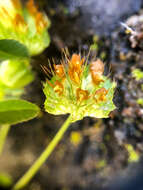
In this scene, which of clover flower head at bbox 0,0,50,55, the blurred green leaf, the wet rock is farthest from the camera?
the blurred green leaf

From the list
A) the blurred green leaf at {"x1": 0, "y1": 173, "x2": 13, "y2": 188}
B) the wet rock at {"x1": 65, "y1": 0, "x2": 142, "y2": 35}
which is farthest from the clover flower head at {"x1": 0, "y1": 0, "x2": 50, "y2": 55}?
the blurred green leaf at {"x1": 0, "y1": 173, "x2": 13, "y2": 188}

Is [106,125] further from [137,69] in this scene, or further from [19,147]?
[19,147]

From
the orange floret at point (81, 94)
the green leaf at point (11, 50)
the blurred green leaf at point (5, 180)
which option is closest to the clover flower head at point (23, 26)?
the green leaf at point (11, 50)

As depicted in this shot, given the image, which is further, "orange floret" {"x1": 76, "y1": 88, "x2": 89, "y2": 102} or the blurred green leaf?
the blurred green leaf

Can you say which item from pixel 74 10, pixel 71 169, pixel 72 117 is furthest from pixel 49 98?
pixel 71 169

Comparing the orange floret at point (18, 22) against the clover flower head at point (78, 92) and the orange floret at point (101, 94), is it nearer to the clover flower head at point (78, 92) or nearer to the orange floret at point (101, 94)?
the clover flower head at point (78, 92)

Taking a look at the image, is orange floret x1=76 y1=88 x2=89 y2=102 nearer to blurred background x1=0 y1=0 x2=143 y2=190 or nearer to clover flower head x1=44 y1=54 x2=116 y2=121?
clover flower head x1=44 y1=54 x2=116 y2=121
